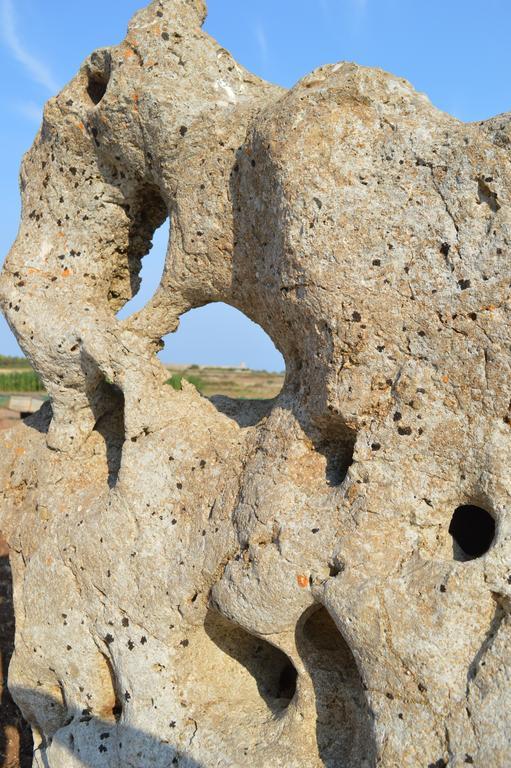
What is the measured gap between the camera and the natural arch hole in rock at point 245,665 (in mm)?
4828

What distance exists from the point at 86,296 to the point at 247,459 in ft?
6.37

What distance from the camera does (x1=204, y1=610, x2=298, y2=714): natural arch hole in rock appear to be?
483cm

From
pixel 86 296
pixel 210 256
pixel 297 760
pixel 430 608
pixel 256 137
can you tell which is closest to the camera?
pixel 430 608

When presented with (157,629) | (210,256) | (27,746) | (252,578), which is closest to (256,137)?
(210,256)

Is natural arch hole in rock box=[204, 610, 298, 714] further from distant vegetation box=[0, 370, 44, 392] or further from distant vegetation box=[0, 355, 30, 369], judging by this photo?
distant vegetation box=[0, 355, 30, 369]

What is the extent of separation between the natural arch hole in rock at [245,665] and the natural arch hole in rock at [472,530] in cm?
136

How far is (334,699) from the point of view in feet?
14.4

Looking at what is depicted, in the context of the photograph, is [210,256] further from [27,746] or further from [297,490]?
[27,746]

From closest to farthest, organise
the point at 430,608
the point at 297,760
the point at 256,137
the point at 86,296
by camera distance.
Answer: the point at 430,608 < the point at 297,760 < the point at 256,137 < the point at 86,296

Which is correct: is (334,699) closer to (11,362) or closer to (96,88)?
(96,88)

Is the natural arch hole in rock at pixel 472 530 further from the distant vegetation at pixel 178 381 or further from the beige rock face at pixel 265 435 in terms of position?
the distant vegetation at pixel 178 381

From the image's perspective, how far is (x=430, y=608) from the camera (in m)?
3.77

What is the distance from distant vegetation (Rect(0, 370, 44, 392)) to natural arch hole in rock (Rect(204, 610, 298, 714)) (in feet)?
77.3

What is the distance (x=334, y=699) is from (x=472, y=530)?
1.27m
